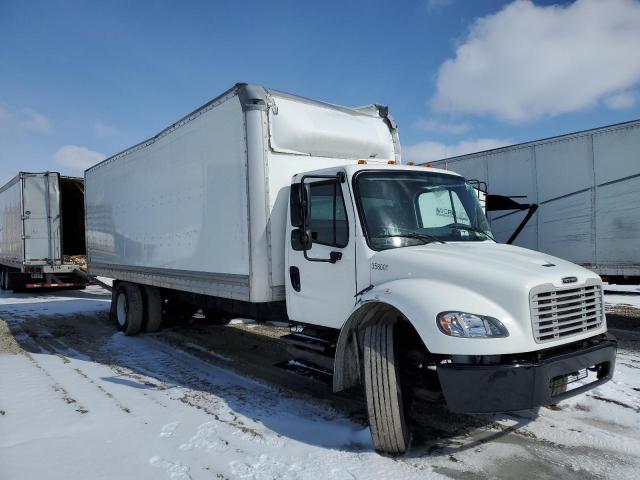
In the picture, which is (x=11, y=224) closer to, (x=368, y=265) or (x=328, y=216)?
(x=328, y=216)

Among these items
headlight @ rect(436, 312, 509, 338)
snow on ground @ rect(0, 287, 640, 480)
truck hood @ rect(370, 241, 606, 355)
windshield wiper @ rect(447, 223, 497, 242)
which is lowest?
snow on ground @ rect(0, 287, 640, 480)

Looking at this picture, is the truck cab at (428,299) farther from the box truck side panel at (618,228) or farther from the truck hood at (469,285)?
Answer: the box truck side panel at (618,228)

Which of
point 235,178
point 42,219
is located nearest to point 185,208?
point 235,178

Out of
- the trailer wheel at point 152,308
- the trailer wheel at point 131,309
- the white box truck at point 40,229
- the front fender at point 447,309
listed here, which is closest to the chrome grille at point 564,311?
the front fender at point 447,309

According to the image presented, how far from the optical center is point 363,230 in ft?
14.2

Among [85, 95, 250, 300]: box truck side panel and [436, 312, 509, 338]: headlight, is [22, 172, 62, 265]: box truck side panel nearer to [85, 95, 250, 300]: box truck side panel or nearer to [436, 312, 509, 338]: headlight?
[85, 95, 250, 300]: box truck side panel

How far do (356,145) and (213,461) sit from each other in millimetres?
3922

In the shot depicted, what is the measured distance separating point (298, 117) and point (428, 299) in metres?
2.84

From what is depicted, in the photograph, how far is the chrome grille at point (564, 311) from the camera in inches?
135

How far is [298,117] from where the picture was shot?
18.0 feet

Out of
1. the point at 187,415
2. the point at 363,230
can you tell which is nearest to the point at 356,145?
the point at 363,230

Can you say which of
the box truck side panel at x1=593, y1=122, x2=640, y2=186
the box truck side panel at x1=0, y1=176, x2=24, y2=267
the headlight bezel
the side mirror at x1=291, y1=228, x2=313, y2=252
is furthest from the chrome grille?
the box truck side panel at x1=0, y1=176, x2=24, y2=267

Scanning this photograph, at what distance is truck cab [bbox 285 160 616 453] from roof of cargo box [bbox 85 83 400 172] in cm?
68

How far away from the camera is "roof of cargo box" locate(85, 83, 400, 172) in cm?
523
